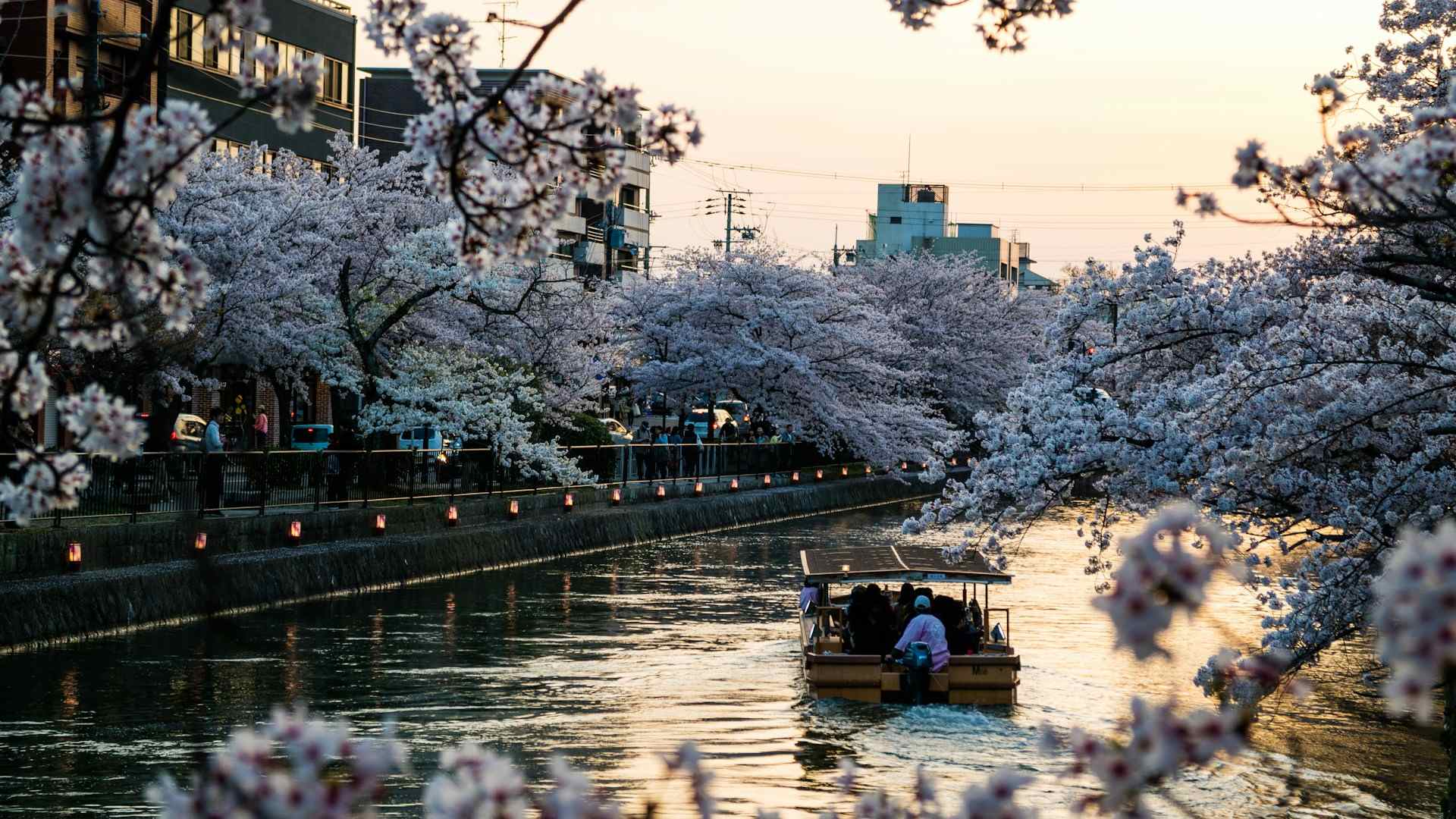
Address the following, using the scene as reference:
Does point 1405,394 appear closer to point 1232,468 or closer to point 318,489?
point 1232,468

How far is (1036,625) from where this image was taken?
94.9 ft

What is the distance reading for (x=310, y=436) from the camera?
47750 millimetres

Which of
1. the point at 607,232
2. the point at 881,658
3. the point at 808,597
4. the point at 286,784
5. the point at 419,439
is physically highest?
the point at 607,232

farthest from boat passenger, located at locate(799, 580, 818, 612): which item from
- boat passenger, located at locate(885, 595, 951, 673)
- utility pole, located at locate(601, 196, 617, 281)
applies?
utility pole, located at locate(601, 196, 617, 281)

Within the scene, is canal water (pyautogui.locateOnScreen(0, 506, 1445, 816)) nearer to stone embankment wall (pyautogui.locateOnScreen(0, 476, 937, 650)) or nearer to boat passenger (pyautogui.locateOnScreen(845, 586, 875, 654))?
stone embankment wall (pyautogui.locateOnScreen(0, 476, 937, 650))

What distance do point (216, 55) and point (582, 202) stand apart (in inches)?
2057

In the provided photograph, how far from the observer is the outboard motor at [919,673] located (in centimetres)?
2059

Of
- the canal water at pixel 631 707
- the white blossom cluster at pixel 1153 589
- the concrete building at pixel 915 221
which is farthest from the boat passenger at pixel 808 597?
the concrete building at pixel 915 221

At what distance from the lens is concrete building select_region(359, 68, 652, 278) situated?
84.4m

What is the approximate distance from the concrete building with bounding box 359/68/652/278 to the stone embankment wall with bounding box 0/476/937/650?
29398 mm

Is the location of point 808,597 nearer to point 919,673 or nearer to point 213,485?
point 919,673

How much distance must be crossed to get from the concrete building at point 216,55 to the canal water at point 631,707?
17.9 m

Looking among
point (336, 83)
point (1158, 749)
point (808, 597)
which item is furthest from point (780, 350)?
point (1158, 749)

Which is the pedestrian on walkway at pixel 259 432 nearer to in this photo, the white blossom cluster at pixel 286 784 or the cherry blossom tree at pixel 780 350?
the cherry blossom tree at pixel 780 350
